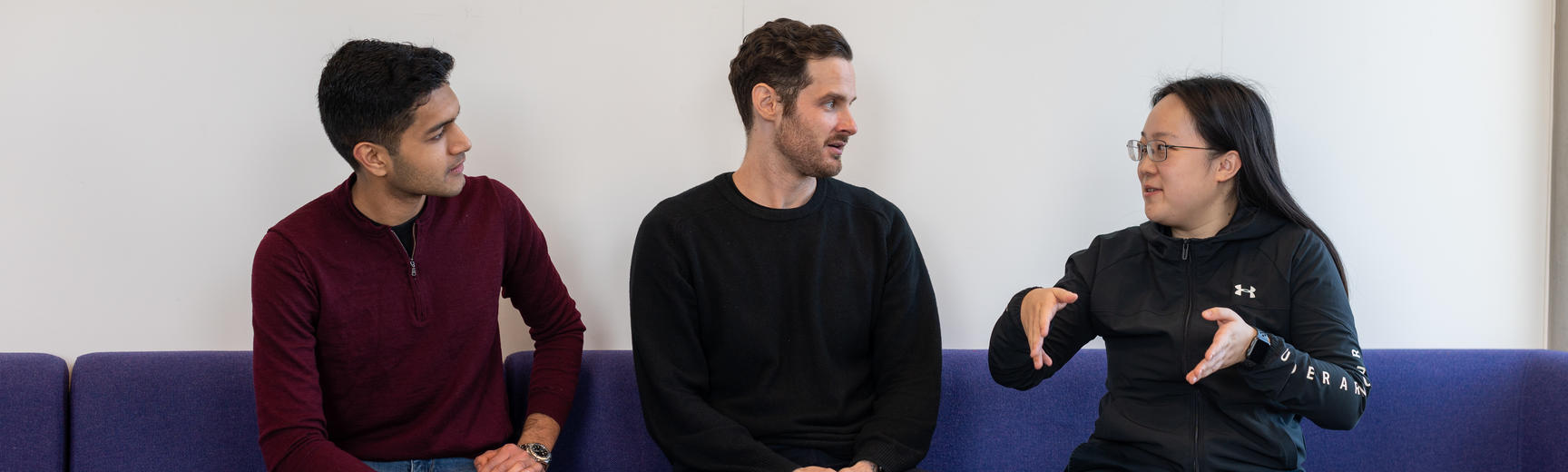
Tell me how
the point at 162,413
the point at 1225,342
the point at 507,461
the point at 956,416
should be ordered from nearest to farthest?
the point at 1225,342 < the point at 507,461 < the point at 162,413 < the point at 956,416

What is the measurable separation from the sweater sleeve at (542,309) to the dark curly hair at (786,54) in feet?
1.70

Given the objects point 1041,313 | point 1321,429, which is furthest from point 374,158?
point 1321,429

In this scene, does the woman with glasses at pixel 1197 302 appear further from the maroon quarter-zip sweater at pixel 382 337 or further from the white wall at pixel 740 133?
the maroon quarter-zip sweater at pixel 382 337

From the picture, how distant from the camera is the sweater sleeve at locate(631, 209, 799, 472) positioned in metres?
1.98

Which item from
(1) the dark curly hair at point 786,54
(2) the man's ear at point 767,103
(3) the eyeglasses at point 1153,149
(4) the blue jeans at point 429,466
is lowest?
(4) the blue jeans at point 429,466

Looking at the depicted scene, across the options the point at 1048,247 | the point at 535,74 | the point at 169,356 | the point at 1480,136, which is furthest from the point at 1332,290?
the point at 169,356

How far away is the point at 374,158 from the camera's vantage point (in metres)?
1.96

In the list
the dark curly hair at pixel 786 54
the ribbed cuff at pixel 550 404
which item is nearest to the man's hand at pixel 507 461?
the ribbed cuff at pixel 550 404

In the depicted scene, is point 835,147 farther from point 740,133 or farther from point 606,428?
point 606,428

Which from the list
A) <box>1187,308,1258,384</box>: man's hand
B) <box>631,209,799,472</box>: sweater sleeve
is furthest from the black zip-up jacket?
<box>631,209,799,472</box>: sweater sleeve

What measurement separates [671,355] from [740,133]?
64 cm

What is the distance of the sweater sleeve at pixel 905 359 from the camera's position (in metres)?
2.00

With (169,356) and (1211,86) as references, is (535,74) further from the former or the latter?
(1211,86)

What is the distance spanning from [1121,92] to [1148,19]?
7.2 inches
